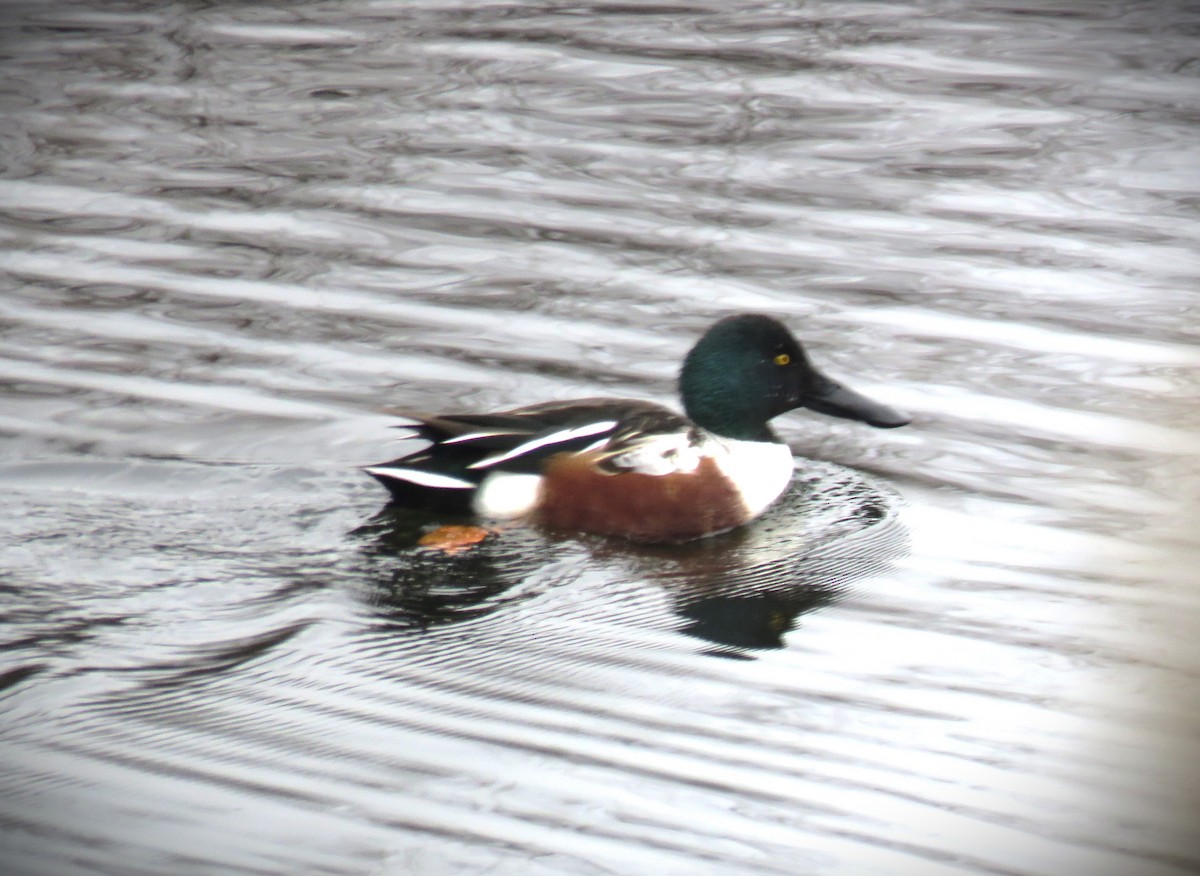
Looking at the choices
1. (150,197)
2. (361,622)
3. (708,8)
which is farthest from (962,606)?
(708,8)

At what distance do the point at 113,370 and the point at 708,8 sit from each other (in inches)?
229

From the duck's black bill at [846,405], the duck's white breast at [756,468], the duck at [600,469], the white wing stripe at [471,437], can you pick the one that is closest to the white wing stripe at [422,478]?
the duck at [600,469]

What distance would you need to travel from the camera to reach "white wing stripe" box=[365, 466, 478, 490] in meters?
6.05

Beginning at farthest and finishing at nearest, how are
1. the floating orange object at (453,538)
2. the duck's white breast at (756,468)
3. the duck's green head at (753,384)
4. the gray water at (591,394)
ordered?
the duck's green head at (753,384), the duck's white breast at (756,468), the floating orange object at (453,538), the gray water at (591,394)

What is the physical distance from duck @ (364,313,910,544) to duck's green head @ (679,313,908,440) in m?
0.01

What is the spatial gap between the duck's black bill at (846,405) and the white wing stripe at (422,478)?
136 cm

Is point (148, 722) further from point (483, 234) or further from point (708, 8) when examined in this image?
point (708, 8)

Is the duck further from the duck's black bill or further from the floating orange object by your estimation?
the duck's black bill

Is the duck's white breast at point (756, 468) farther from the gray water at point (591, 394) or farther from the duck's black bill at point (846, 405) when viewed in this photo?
the duck's black bill at point (846, 405)

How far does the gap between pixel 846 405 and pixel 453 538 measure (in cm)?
155

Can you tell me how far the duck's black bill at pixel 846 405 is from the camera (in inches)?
257

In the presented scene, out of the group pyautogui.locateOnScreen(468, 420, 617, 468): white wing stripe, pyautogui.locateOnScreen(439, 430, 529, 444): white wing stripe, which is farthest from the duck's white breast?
pyautogui.locateOnScreen(439, 430, 529, 444): white wing stripe

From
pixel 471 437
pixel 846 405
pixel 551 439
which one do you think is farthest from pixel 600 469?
pixel 846 405

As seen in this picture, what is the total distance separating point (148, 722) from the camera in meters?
4.68
